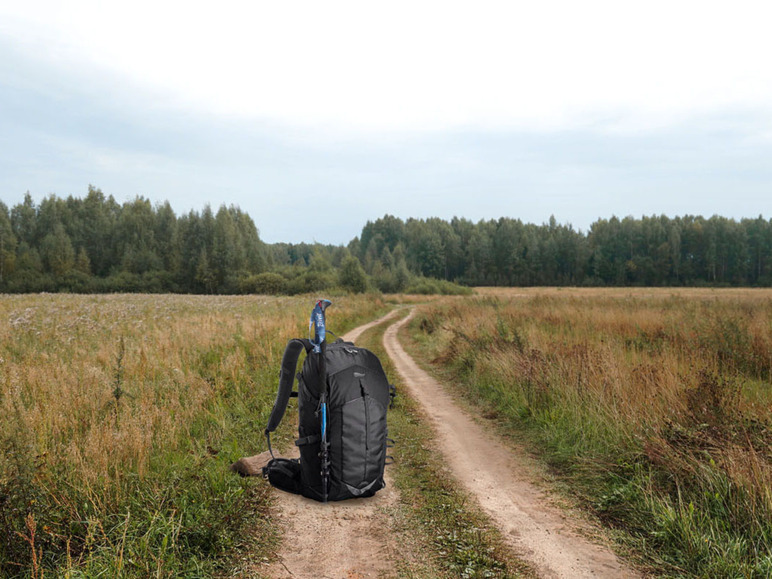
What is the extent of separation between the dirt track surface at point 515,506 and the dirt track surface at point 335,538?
109 cm

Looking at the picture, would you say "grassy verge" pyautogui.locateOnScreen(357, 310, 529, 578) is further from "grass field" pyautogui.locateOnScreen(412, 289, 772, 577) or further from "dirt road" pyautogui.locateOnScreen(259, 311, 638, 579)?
"grass field" pyautogui.locateOnScreen(412, 289, 772, 577)

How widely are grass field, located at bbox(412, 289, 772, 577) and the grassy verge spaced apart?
47.8 inches

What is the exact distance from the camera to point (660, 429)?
18.7ft

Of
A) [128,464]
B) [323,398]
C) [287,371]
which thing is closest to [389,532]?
[323,398]

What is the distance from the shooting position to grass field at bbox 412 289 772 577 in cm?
399

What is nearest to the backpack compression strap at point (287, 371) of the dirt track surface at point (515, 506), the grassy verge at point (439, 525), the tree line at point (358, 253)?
the grassy verge at point (439, 525)

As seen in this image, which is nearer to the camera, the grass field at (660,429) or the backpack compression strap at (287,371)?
the grass field at (660,429)

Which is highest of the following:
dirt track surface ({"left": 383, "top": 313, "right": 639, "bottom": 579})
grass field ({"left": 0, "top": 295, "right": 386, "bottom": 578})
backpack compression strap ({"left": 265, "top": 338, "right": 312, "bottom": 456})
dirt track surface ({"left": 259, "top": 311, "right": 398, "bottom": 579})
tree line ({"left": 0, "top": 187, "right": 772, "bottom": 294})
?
tree line ({"left": 0, "top": 187, "right": 772, "bottom": 294})

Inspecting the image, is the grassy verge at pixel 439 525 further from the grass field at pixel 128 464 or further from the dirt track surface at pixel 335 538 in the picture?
the grass field at pixel 128 464

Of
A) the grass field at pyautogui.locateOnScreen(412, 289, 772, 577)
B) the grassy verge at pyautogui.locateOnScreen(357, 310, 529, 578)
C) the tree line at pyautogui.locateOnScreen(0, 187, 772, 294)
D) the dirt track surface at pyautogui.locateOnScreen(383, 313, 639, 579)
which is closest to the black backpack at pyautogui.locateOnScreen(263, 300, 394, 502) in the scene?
the grassy verge at pyautogui.locateOnScreen(357, 310, 529, 578)

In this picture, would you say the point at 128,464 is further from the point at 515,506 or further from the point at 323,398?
the point at 515,506

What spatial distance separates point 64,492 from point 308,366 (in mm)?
2330

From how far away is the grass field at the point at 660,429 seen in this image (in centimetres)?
399

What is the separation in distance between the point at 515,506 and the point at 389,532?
1.45 metres
